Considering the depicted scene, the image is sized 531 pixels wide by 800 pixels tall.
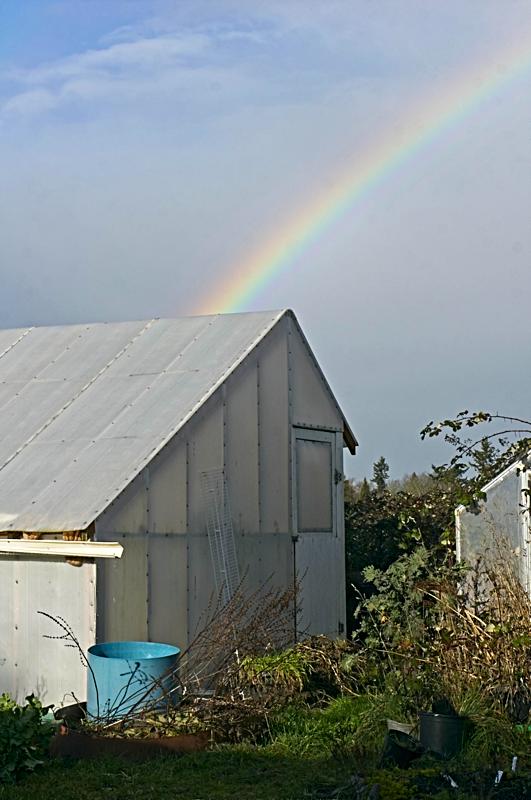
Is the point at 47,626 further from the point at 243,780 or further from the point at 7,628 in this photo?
the point at 243,780

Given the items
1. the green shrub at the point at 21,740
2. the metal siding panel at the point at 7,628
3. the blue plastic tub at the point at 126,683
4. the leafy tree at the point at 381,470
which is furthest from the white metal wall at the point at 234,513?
the leafy tree at the point at 381,470

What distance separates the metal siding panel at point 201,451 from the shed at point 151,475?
0.06 ft

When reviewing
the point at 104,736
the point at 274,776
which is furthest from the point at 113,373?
the point at 274,776

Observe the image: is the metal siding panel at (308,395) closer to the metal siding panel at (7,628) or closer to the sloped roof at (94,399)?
the sloped roof at (94,399)

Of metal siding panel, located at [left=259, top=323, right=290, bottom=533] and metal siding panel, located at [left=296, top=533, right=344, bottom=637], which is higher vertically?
metal siding panel, located at [left=259, top=323, right=290, bottom=533]

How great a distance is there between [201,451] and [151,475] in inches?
35.9

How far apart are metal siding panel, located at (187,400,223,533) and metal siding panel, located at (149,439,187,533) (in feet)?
0.45

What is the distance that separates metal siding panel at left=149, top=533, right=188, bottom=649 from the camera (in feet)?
31.3

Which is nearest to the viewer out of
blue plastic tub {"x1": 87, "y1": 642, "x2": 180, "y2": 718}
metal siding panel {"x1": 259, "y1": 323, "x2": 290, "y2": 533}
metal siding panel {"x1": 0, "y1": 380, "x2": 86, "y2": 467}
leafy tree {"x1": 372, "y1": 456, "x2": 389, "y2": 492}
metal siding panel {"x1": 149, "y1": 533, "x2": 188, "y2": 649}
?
blue plastic tub {"x1": 87, "y1": 642, "x2": 180, "y2": 718}

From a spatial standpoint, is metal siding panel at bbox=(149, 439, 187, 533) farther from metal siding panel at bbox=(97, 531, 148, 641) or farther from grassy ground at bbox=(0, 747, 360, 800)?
grassy ground at bbox=(0, 747, 360, 800)

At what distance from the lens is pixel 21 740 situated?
7461 millimetres

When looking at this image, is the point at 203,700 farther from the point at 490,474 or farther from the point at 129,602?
the point at 490,474

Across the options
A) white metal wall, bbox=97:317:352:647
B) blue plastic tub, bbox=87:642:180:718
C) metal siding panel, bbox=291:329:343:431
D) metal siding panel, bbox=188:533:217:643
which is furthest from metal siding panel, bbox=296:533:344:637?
blue plastic tub, bbox=87:642:180:718

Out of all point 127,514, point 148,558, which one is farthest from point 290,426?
point 127,514
